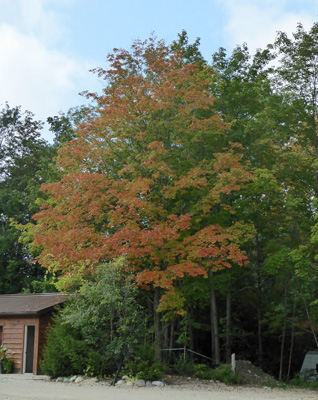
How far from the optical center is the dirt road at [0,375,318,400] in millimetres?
11203

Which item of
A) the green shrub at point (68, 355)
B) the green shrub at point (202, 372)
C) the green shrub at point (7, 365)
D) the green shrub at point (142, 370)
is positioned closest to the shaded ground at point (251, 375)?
the green shrub at point (202, 372)

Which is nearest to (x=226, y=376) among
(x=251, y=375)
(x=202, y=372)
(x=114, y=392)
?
(x=202, y=372)

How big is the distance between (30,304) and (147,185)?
23.4ft

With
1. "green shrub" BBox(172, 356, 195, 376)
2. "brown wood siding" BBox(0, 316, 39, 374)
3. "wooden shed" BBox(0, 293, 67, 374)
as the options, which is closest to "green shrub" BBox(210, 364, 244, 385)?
"green shrub" BBox(172, 356, 195, 376)

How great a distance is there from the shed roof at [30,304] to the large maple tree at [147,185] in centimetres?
187

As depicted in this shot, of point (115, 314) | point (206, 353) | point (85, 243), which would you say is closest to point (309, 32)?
point (85, 243)

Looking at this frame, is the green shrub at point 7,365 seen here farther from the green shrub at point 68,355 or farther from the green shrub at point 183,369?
the green shrub at point 183,369

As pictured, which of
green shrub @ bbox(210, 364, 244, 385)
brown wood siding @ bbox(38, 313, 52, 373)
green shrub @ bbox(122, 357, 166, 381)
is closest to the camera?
green shrub @ bbox(122, 357, 166, 381)

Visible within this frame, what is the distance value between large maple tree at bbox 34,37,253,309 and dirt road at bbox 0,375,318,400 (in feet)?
10.3

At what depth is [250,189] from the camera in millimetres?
19031

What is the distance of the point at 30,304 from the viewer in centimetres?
1878

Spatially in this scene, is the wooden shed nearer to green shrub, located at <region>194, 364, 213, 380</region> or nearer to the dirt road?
the dirt road

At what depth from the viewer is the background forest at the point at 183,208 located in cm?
1528

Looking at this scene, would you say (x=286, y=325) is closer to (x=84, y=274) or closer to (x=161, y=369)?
(x=161, y=369)
